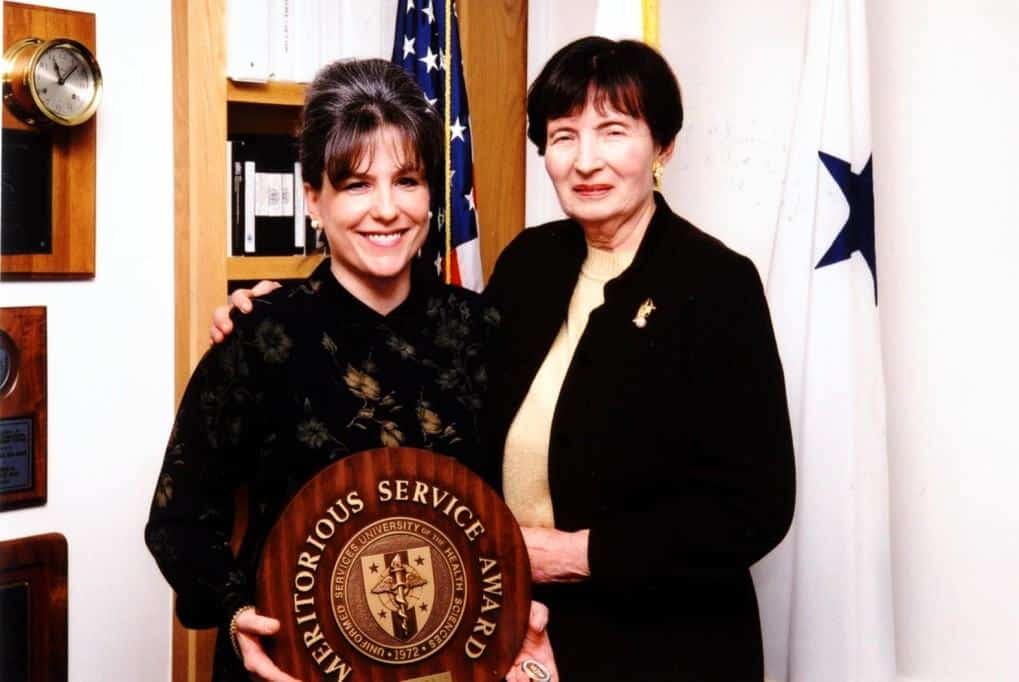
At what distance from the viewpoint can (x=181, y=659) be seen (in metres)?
2.83

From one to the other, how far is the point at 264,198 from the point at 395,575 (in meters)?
1.52

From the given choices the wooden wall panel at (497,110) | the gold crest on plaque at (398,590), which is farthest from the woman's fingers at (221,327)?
the wooden wall panel at (497,110)

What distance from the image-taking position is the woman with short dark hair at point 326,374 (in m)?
1.59

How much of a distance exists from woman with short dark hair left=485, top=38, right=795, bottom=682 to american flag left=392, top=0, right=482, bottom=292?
3.14ft

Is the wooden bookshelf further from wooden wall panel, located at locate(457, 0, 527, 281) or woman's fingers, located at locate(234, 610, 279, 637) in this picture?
woman's fingers, located at locate(234, 610, 279, 637)

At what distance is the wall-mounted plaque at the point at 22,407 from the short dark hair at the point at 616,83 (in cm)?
134

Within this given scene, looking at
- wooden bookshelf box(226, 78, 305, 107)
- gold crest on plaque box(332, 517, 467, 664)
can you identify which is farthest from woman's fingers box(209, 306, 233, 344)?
wooden bookshelf box(226, 78, 305, 107)

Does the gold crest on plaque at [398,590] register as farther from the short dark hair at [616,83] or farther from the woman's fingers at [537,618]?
the short dark hair at [616,83]

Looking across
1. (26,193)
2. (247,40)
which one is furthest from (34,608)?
(247,40)

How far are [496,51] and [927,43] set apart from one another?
1265 millimetres

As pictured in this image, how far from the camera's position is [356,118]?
164 centimetres

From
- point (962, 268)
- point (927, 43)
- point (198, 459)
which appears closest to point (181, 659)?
point (198, 459)

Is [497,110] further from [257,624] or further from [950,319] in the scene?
[257,624]

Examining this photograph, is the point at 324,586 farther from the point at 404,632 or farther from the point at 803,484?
the point at 803,484
